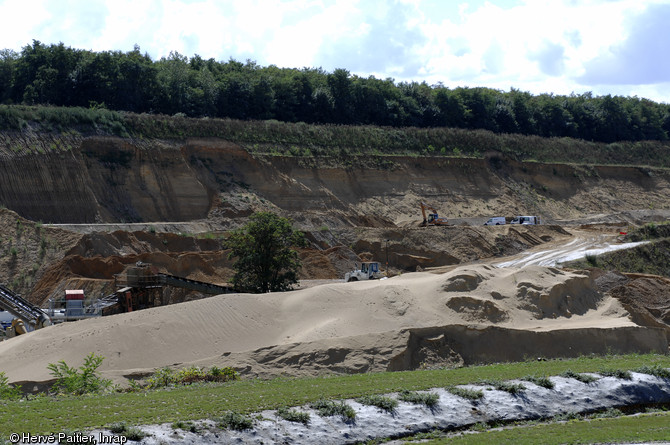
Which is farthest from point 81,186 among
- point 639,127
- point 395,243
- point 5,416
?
point 639,127

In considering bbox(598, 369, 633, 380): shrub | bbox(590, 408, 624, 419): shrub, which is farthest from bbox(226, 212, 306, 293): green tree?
bbox(590, 408, 624, 419): shrub

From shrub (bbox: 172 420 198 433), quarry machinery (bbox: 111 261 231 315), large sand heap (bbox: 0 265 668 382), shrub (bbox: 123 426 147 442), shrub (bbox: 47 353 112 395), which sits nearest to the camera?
Result: shrub (bbox: 123 426 147 442)

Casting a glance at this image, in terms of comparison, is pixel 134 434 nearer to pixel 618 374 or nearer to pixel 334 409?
pixel 334 409

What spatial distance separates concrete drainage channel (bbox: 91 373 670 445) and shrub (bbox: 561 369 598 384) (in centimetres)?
11

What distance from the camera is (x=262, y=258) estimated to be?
130 feet

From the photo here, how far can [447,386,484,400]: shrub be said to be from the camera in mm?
17984

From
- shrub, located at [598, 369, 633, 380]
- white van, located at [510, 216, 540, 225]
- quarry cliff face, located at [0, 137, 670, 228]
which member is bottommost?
shrub, located at [598, 369, 633, 380]

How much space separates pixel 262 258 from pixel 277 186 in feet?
93.2

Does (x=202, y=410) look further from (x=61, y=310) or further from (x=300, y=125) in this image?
(x=300, y=125)

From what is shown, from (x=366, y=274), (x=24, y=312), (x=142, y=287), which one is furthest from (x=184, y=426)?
(x=366, y=274)

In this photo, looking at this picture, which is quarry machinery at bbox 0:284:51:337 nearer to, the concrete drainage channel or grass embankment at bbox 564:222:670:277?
the concrete drainage channel

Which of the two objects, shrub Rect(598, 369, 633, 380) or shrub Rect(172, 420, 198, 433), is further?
shrub Rect(598, 369, 633, 380)

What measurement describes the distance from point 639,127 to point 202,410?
353 ft

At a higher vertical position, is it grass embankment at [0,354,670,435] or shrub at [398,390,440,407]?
grass embankment at [0,354,670,435]
